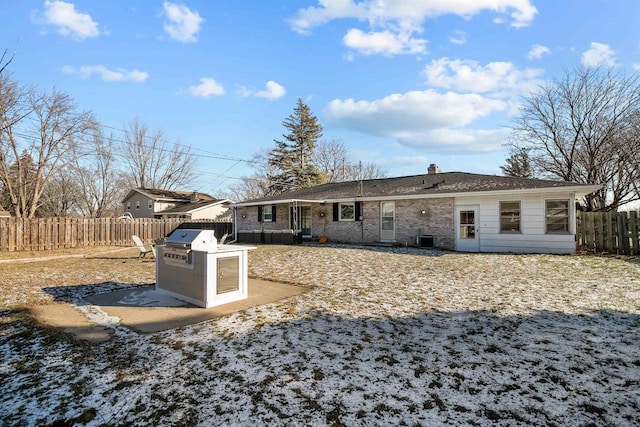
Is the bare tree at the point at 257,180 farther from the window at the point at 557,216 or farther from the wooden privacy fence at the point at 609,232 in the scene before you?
the wooden privacy fence at the point at 609,232

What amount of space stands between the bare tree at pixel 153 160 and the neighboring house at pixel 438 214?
23.0 meters

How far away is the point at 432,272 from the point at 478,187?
6911mm

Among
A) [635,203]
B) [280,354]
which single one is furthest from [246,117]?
[635,203]

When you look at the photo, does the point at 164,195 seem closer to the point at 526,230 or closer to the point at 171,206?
the point at 171,206

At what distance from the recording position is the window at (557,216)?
12188 mm

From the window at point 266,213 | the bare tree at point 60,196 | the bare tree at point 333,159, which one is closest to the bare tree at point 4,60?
the window at point 266,213

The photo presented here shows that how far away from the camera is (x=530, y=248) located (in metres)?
12.7

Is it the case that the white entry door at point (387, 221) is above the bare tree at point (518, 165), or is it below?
below

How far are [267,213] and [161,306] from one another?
14.8 m

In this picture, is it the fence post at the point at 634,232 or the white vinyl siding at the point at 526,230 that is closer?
the fence post at the point at 634,232

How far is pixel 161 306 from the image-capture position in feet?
18.6

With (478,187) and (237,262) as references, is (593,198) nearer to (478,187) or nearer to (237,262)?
(478,187)

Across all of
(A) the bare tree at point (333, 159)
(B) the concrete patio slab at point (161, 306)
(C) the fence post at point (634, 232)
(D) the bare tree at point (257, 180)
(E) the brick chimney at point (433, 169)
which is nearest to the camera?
(B) the concrete patio slab at point (161, 306)

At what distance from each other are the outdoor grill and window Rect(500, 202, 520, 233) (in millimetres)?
11339
